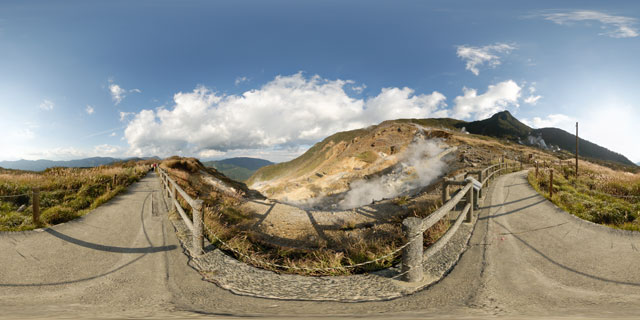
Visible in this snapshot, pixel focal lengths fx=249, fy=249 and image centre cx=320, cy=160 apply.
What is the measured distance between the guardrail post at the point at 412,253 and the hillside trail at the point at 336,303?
0.85ft

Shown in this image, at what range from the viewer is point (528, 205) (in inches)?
339

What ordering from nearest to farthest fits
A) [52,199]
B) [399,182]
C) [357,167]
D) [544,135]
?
[52,199] < [399,182] < [357,167] < [544,135]

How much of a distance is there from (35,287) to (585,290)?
27.6ft

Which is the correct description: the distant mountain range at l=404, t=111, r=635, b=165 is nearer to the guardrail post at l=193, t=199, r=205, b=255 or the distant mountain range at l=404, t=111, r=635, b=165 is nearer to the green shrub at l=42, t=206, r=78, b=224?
the green shrub at l=42, t=206, r=78, b=224

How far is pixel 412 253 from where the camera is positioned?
354cm

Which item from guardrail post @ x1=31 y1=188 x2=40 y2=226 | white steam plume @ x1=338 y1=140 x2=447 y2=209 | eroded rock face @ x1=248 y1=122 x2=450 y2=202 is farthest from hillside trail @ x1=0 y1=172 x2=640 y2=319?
eroded rock face @ x1=248 y1=122 x2=450 y2=202

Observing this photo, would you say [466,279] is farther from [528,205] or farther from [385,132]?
[385,132]

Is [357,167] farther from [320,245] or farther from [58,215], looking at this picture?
[58,215]

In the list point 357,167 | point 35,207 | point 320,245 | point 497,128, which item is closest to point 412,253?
point 320,245

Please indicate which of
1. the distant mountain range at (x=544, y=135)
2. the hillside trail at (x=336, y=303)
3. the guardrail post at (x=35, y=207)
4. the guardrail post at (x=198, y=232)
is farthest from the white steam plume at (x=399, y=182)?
the distant mountain range at (x=544, y=135)

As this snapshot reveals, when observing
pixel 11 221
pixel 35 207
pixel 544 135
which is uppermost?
pixel 544 135

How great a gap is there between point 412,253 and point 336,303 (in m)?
1.26

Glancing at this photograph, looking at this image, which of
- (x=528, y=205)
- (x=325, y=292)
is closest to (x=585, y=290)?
(x=325, y=292)

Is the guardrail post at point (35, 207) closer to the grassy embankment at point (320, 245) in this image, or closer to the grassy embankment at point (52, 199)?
the grassy embankment at point (52, 199)
